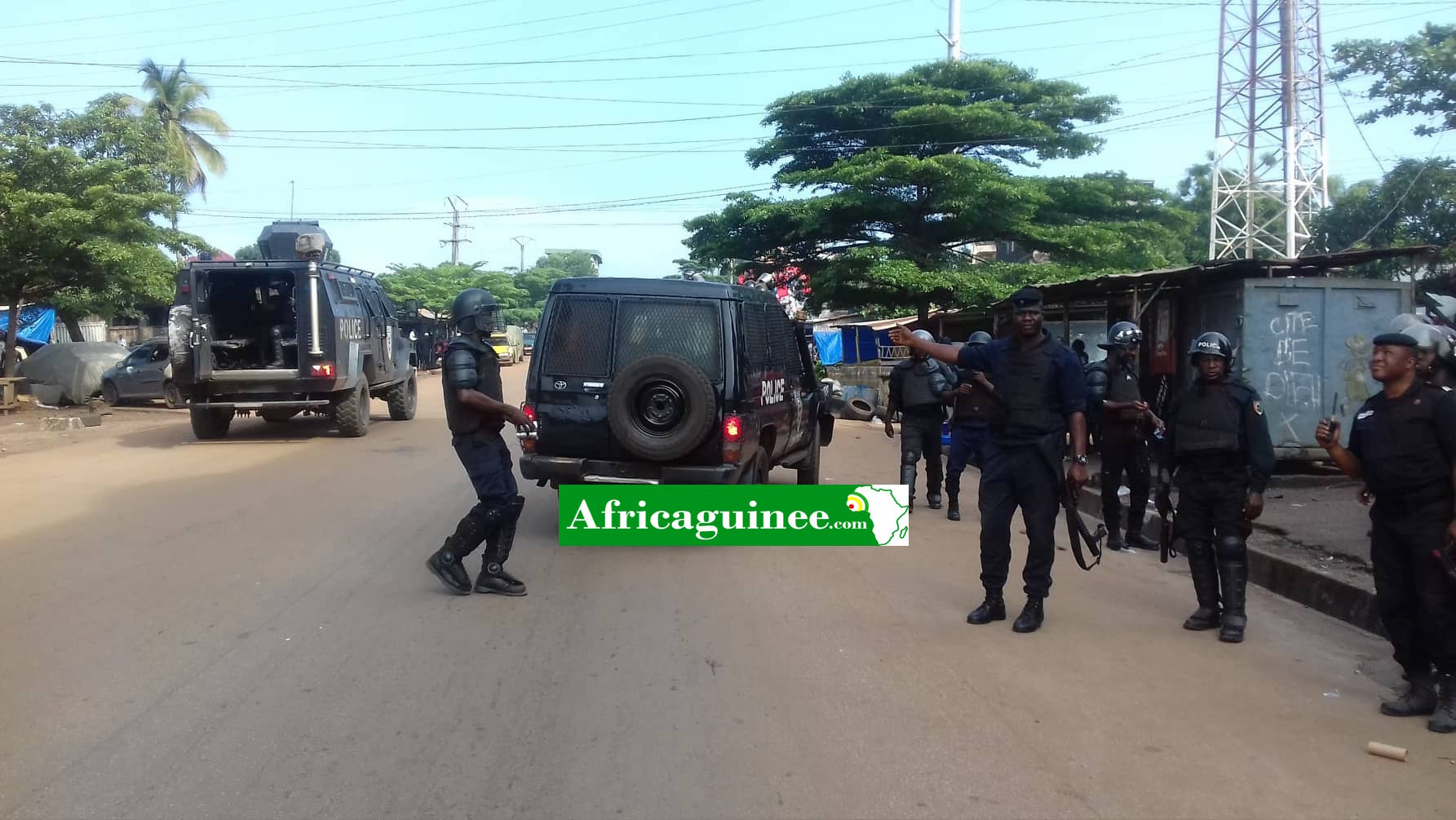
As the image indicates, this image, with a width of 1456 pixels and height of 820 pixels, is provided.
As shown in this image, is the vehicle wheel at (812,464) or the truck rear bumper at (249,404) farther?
the truck rear bumper at (249,404)

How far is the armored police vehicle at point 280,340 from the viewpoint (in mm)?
14078

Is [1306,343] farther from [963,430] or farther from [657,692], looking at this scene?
[657,692]

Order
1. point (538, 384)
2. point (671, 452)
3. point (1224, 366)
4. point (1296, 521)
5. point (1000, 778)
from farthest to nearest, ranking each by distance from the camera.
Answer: point (1296, 521), point (538, 384), point (671, 452), point (1224, 366), point (1000, 778)

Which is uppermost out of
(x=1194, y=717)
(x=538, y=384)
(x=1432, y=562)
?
(x=538, y=384)

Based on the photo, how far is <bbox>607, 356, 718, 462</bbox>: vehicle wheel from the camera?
7.45 metres

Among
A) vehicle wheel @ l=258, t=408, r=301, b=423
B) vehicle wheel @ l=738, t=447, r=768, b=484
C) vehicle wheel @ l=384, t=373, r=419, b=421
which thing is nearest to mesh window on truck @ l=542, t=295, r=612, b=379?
vehicle wheel @ l=738, t=447, r=768, b=484

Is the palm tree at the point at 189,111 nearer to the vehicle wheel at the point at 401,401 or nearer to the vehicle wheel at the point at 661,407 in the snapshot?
the vehicle wheel at the point at 401,401

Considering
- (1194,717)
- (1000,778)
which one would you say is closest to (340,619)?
(1000,778)

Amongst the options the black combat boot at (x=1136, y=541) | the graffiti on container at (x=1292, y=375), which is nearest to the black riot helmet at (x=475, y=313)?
the black combat boot at (x=1136, y=541)

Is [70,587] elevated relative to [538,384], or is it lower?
lower

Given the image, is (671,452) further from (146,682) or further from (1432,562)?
(1432,562)

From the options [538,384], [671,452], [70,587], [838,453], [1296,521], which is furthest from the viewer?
[838,453]

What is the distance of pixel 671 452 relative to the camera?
24.7 feet

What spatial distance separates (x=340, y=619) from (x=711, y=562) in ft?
8.47
